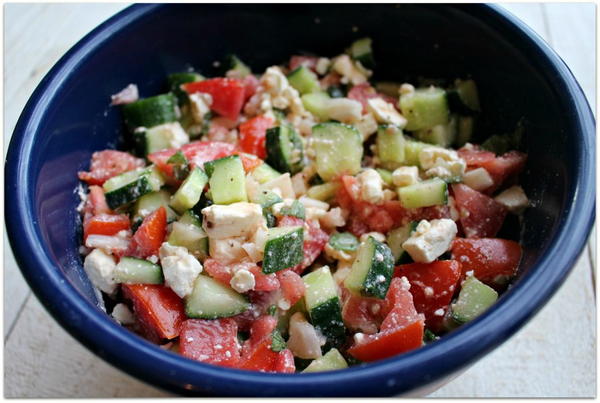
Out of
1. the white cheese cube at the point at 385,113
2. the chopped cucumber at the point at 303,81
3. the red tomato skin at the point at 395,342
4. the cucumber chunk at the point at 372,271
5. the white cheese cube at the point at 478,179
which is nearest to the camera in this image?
the red tomato skin at the point at 395,342

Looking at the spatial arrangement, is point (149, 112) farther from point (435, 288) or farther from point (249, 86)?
point (435, 288)

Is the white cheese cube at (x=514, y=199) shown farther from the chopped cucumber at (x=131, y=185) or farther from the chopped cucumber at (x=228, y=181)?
the chopped cucumber at (x=131, y=185)

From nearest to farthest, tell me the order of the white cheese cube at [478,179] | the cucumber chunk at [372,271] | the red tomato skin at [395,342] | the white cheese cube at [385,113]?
the red tomato skin at [395,342] → the cucumber chunk at [372,271] → the white cheese cube at [478,179] → the white cheese cube at [385,113]

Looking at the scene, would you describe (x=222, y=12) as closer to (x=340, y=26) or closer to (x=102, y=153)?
(x=340, y=26)

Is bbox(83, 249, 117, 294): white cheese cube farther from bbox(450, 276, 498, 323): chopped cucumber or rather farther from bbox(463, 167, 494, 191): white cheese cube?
bbox(463, 167, 494, 191): white cheese cube

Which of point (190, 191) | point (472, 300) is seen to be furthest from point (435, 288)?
point (190, 191)

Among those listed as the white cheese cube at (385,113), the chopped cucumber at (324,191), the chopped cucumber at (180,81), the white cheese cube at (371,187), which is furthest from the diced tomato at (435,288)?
the chopped cucumber at (180,81)
